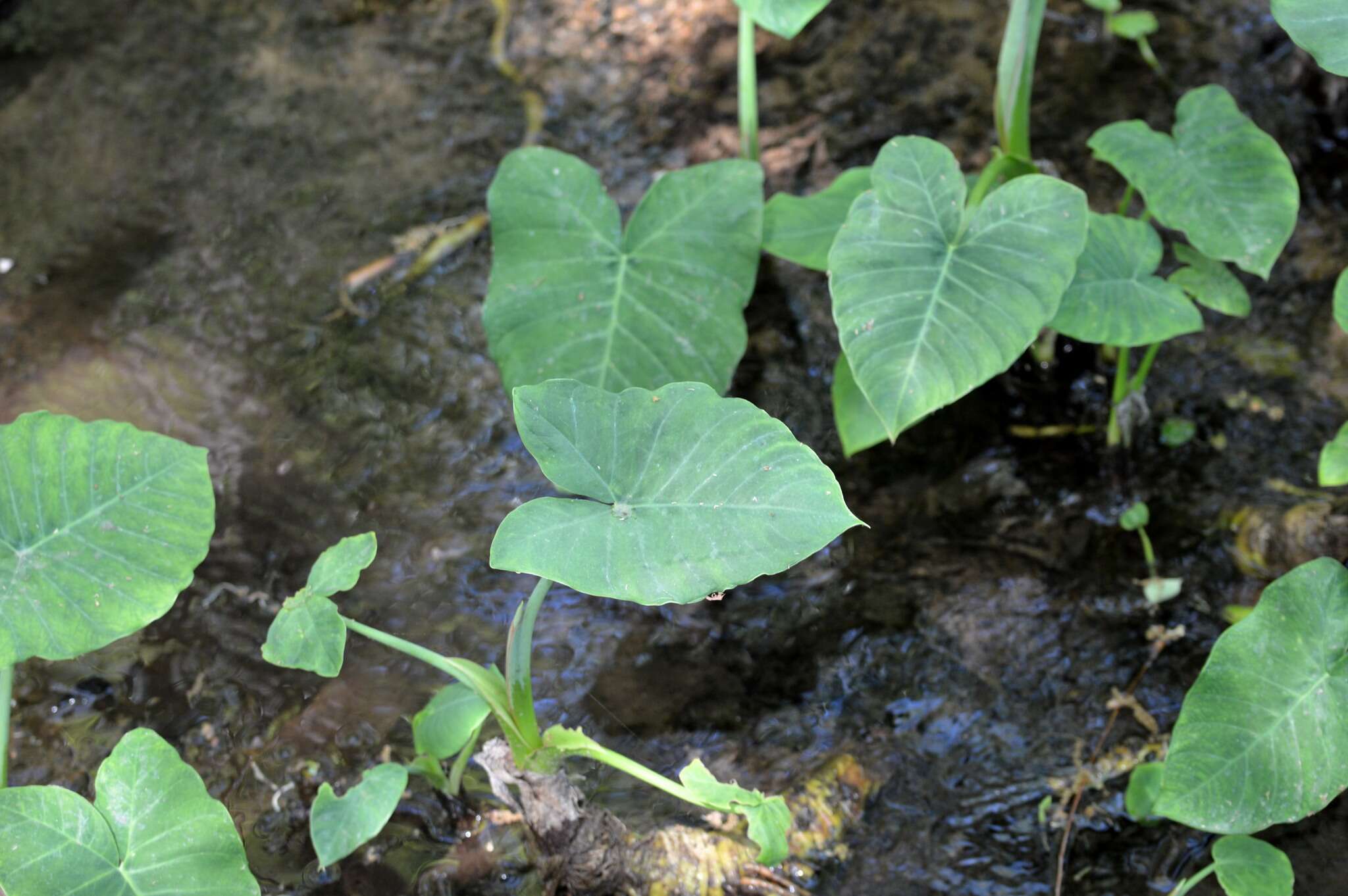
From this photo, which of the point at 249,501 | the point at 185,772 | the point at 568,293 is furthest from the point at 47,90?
the point at 185,772

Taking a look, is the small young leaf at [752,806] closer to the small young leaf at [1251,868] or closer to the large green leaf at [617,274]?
the small young leaf at [1251,868]

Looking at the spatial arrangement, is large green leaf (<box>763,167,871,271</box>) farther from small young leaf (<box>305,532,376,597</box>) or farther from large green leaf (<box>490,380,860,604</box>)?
small young leaf (<box>305,532,376,597</box>)

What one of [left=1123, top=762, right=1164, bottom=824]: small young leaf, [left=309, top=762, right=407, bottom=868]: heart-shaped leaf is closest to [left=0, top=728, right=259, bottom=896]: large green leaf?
[left=309, top=762, right=407, bottom=868]: heart-shaped leaf

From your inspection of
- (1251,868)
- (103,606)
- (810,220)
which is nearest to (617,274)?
(810,220)

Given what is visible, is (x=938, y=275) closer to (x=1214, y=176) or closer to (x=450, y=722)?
(x=1214, y=176)

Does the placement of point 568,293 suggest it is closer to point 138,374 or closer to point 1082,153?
point 138,374
